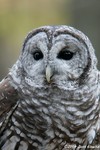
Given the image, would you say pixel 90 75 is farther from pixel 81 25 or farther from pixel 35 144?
pixel 81 25

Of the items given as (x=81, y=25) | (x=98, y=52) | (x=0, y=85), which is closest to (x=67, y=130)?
(x=0, y=85)

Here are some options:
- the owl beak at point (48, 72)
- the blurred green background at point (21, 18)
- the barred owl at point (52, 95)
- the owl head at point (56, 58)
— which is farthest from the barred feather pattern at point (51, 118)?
the blurred green background at point (21, 18)

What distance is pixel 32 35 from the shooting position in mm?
7320

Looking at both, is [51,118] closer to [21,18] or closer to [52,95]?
[52,95]

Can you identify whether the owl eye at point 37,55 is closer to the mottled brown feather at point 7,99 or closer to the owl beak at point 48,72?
the owl beak at point 48,72

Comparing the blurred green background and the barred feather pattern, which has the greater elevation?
the blurred green background

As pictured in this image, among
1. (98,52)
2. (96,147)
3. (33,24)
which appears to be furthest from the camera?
(33,24)

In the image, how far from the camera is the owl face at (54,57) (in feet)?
23.4

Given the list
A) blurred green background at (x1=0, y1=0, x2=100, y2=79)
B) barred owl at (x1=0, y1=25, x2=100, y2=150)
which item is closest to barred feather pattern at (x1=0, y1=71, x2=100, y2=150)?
barred owl at (x1=0, y1=25, x2=100, y2=150)

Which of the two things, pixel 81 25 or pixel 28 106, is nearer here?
pixel 28 106

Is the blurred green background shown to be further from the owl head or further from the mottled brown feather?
the owl head

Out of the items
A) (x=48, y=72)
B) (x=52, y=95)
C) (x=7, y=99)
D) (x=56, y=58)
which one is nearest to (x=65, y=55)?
(x=56, y=58)

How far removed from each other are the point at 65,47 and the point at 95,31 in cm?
945

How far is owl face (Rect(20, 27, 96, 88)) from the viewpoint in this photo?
23.4ft
